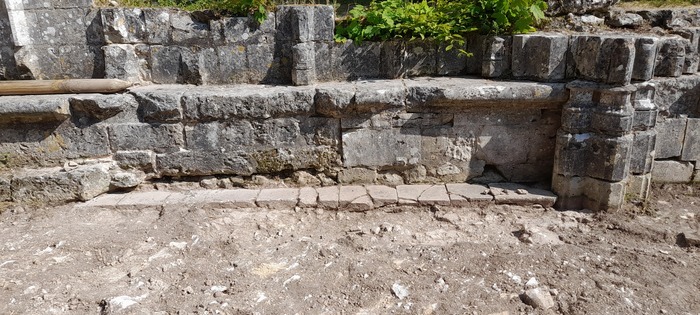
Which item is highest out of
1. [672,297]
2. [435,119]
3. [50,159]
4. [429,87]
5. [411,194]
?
[429,87]

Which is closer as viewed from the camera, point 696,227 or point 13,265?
point 13,265

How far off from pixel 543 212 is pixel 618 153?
0.76 meters

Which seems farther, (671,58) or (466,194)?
(466,194)

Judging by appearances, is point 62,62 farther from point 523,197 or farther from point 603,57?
point 603,57

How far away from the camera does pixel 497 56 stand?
417 cm

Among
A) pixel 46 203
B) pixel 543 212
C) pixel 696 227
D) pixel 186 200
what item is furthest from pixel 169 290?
pixel 696 227

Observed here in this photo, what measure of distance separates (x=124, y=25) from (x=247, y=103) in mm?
1326

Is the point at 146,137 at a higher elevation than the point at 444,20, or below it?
below

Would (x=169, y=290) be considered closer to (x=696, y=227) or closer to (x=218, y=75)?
(x=218, y=75)

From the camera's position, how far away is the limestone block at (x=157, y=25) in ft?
13.7

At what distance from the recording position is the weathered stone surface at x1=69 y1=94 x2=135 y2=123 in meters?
3.95

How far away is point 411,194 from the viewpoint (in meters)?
4.12

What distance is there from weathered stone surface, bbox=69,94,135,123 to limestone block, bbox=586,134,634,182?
3968 mm

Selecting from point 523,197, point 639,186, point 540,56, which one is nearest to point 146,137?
point 523,197
